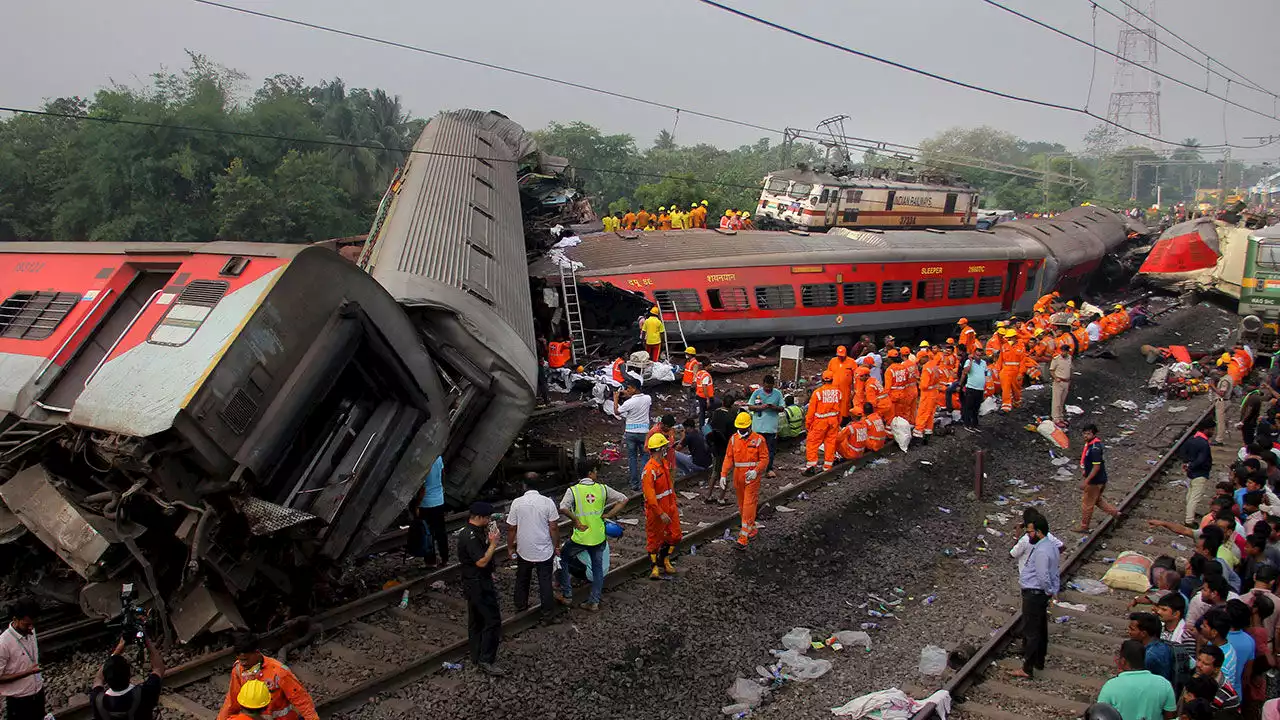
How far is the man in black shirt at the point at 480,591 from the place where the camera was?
21.7 feet

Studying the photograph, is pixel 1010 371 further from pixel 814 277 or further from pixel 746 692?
pixel 746 692

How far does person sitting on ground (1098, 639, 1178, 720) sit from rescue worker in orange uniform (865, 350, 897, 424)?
7.60 metres

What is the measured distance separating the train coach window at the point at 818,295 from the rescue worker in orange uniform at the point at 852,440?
7.08 meters

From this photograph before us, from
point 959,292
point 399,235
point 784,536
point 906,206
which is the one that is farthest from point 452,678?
point 906,206

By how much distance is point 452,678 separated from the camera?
6.59m

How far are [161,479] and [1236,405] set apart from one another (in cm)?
1655

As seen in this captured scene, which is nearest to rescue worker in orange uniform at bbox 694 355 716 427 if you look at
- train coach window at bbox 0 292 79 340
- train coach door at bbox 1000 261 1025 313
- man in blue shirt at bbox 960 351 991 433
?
man in blue shirt at bbox 960 351 991 433

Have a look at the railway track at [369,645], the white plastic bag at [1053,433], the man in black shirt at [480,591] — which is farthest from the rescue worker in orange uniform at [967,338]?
the man in black shirt at [480,591]

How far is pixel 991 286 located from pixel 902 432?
11.9 m

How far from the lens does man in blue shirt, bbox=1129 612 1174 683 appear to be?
18.0ft

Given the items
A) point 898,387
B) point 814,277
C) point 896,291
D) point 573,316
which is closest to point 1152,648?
point 898,387

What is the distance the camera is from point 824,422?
11.7 metres

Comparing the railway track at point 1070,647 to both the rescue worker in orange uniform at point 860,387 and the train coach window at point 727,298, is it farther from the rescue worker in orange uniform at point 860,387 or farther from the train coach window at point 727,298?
the train coach window at point 727,298

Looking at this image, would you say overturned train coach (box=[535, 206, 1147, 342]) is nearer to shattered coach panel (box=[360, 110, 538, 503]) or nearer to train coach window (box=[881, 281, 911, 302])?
train coach window (box=[881, 281, 911, 302])
